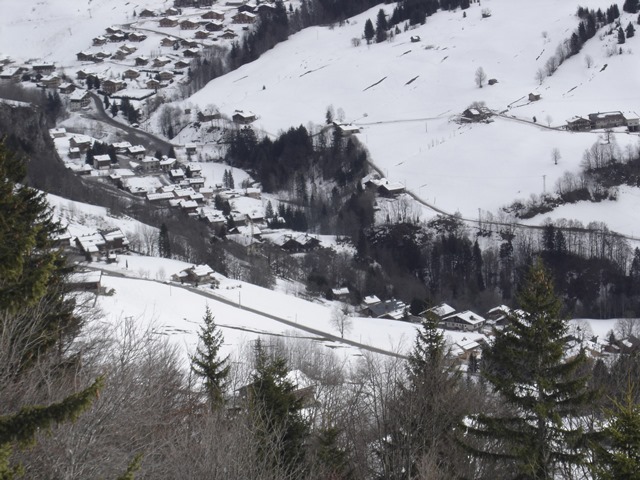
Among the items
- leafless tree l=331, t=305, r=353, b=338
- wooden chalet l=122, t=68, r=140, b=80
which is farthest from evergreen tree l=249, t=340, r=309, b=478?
wooden chalet l=122, t=68, r=140, b=80

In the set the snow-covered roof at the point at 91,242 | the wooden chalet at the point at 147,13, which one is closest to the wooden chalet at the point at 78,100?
the wooden chalet at the point at 147,13

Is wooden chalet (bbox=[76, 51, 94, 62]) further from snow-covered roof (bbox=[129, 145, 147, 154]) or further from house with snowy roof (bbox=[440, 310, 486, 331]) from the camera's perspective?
house with snowy roof (bbox=[440, 310, 486, 331])

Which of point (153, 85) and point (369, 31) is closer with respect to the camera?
point (153, 85)

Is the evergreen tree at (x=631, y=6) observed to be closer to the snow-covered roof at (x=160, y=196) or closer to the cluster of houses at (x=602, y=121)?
the cluster of houses at (x=602, y=121)

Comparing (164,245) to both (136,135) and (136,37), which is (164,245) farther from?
(136,37)

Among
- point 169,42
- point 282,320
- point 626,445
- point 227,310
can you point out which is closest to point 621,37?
point 282,320
